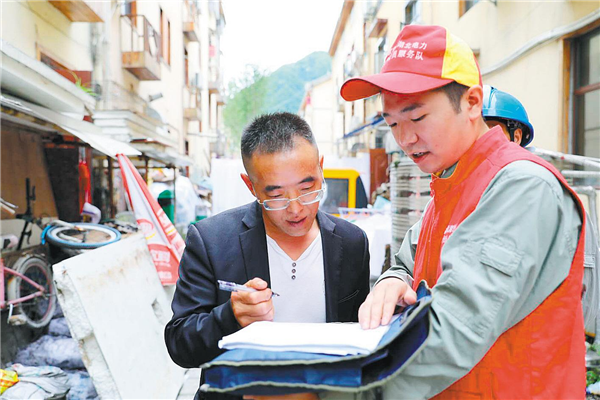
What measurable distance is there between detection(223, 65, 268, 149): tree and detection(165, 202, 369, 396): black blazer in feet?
103

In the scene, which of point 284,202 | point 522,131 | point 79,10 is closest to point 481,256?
point 284,202

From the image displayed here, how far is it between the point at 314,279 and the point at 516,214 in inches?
A: 35.8

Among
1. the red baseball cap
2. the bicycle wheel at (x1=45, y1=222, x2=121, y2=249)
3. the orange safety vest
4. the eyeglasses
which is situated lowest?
the bicycle wheel at (x1=45, y1=222, x2=121, y2=249)

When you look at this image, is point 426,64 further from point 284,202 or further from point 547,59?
point 547,59

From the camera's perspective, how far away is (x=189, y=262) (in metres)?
1.67

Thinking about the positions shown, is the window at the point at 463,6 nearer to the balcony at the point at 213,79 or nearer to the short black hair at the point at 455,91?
the short black hair at the point at 455,91

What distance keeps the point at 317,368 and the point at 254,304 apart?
449 mm

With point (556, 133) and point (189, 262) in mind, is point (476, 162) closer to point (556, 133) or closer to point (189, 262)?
point (189, 262)

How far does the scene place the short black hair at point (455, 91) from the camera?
47.8 inches

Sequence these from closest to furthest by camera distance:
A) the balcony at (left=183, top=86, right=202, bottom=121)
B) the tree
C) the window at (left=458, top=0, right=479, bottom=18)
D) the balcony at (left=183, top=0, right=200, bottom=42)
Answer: the window at (left=458, top=0, right=479, bottom=18) → the balcony at (left=183, top=0, right=200, bottom=42) → the balcony at (left=183, top=86, right=202, bottom=121) → the tree

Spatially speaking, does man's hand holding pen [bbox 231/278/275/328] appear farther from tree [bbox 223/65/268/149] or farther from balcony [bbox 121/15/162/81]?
tree [bbox 223/65/268/149]

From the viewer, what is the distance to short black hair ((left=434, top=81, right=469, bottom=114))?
1215 millimetres

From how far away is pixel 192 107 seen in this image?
20.3 meters

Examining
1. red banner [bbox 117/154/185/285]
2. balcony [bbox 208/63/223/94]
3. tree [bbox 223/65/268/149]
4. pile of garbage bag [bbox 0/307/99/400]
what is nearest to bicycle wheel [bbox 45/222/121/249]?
red banner [bbox 117/154/185/285]
